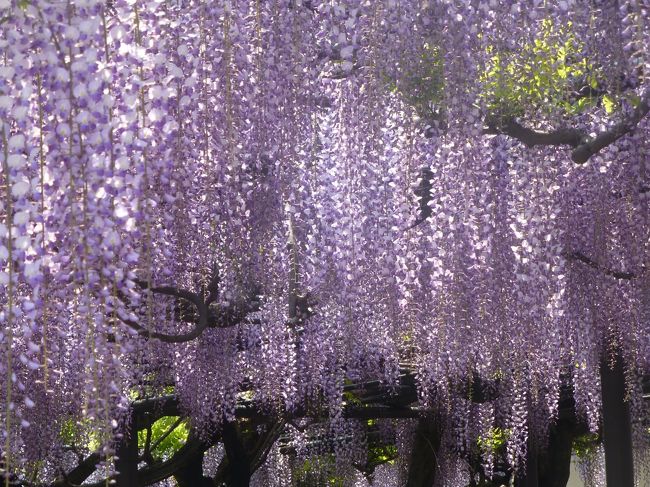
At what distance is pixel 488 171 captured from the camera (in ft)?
25.9

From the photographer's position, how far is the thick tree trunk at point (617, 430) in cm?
1112

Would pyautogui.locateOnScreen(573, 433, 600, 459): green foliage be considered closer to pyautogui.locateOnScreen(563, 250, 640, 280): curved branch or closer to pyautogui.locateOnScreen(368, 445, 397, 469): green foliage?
pyautogui.locateOnScreen(368, 445, 397, 469): green foliage

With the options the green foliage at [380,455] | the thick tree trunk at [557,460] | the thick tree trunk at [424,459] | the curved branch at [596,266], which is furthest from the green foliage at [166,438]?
the curved branch at [596,266]

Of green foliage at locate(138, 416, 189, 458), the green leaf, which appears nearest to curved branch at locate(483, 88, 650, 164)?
the green leaf

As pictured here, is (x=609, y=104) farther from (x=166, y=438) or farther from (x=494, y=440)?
(x=166, y=438)

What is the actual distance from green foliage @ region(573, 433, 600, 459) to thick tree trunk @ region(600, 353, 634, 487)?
549 cm

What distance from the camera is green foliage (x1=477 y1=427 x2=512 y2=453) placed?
13.6 meters

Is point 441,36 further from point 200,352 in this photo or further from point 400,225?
point 200,352

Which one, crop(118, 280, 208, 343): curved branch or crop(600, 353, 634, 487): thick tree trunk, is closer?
crop(118, 280, 208, 343): curved branch

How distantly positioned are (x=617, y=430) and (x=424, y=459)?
3.99 meters

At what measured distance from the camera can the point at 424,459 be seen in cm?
1473

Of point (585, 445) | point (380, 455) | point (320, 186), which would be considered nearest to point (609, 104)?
point (320, 186)

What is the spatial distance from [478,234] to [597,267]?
154 cm

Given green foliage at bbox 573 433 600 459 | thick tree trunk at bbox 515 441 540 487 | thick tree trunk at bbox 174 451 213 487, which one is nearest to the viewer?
thick tree trunk at bbox 174 451 213 487
